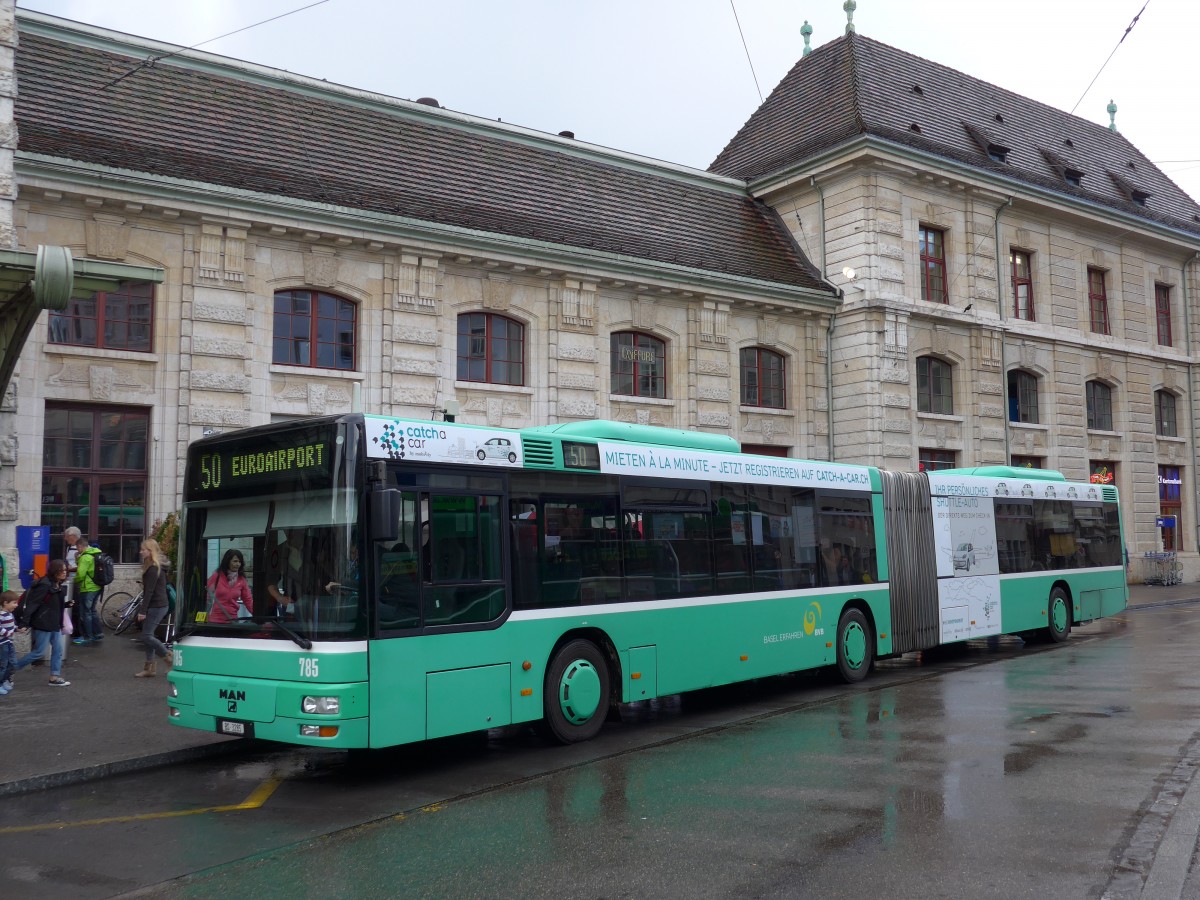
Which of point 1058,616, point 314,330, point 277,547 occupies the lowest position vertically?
point 1058,616

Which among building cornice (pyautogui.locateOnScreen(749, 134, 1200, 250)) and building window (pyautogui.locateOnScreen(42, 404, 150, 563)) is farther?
building cornice (pyautogui.locateOnScreen(749, 134, 1200, 250))

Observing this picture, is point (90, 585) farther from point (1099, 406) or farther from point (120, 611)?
point (1099, 406)

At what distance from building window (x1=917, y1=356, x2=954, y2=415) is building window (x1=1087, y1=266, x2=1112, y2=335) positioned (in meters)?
7.43

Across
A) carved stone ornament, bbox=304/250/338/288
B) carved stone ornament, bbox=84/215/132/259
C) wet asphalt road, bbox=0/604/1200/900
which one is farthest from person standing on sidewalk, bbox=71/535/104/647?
wet asphalt road, bbox=0/604/1200/900

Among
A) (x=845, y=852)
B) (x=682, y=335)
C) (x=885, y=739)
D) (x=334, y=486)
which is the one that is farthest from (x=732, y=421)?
(x=845, y=852)

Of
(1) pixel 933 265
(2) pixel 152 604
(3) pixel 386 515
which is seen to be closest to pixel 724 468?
(3) pixel 386 515

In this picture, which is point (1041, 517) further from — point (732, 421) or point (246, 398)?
point (246, 398)

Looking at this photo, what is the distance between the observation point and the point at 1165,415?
35.8m

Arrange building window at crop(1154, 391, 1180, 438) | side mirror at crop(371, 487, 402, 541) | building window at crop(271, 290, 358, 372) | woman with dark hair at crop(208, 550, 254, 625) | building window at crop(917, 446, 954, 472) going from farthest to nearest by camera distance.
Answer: building window at crop(1154, 391, 1180, 438) < building window at crop(917, 446, 954, 472) < building window at crop(271, 290, 358, 372) < woman with dark hair at crop(208, 550, 254, 625) < side mirror at crop(371, 487, 402, 541)

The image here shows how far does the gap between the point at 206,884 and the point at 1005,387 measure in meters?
27.5

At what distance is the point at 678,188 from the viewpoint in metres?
27.8

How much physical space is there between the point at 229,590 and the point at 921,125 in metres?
25.7

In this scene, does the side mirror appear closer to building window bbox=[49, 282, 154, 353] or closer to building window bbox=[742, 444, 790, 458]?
building window bbox=[49, 282, 154, 353]

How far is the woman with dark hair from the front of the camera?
852 centimetres
